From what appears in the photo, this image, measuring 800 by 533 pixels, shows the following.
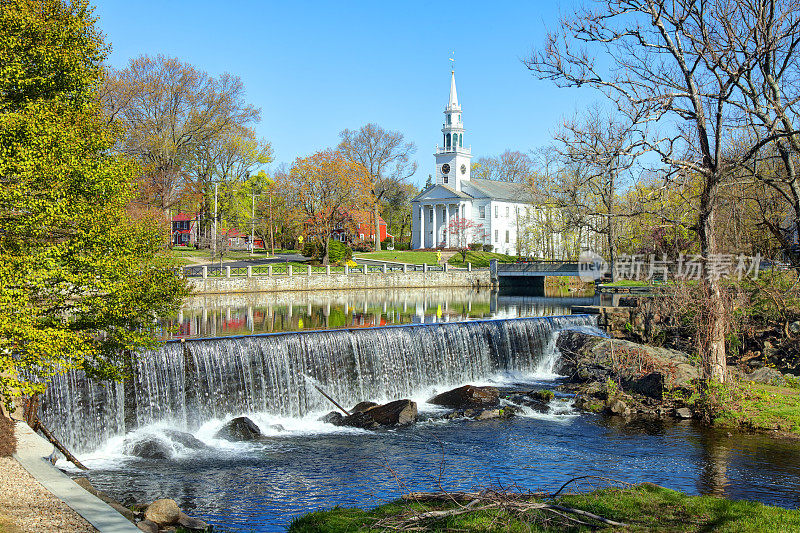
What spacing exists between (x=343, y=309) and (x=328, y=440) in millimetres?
19693

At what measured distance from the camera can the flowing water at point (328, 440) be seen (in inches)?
416

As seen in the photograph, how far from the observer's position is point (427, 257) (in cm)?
6462

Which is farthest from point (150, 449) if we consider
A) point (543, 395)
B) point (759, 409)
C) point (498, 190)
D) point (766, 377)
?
point (498, 190)

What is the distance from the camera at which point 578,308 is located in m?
26.3

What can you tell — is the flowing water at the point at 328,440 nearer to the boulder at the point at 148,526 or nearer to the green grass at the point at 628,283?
the boulder at the point at 148,526

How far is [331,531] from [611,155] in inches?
387

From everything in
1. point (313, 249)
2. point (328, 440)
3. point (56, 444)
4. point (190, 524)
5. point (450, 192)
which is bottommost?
point (328, 440)

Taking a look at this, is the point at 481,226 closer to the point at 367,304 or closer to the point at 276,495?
the point at 367,304

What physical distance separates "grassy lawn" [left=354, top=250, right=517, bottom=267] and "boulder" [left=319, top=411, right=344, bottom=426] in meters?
44.6

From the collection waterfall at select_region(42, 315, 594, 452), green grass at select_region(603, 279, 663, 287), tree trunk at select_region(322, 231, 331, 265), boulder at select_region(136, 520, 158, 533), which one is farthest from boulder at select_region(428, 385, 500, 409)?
tree trunk at select_region(322, 231, 331, 265)

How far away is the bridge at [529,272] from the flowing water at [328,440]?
28512 mm

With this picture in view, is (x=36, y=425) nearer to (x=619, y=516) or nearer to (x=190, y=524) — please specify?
(x=190, y=524)

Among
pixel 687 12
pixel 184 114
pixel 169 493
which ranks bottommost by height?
pixel 169 493

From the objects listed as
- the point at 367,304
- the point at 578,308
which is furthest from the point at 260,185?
the point at 578,308
